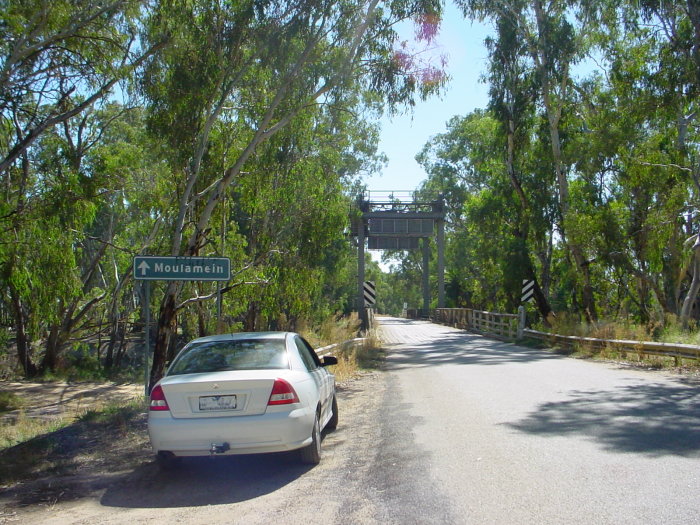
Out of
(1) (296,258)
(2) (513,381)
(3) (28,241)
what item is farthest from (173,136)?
(2) (513,381)

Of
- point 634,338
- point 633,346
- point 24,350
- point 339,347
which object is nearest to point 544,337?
point 634,338

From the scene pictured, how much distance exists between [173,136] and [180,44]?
1.81 metres

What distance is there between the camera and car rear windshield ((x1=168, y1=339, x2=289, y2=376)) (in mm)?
7375

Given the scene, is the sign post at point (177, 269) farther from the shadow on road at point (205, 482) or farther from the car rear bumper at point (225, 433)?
the car rear bumper at point (225, 433)

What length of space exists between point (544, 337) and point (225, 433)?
20865 millimetres

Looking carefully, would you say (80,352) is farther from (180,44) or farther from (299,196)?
(180,44)

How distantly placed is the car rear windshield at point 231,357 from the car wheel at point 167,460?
899 millimetres

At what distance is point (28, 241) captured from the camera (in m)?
12.5

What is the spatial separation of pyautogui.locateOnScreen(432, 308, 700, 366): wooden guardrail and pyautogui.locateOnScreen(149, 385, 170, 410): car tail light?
12358 millimetres

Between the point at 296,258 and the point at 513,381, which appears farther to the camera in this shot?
the point at 296,258

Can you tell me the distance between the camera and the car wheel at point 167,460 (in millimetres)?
6797

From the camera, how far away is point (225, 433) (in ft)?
21.6

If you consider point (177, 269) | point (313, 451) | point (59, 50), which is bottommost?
point (313, 451)

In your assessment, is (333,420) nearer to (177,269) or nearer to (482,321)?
(177,269)
